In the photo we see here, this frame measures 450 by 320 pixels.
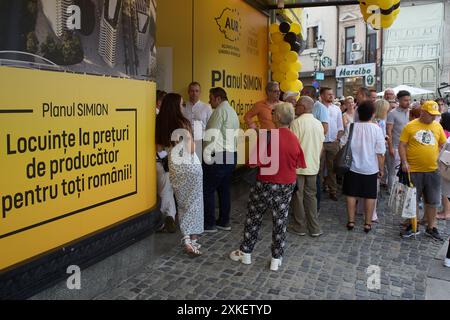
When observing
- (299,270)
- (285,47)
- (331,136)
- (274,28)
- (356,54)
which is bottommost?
(299,270)

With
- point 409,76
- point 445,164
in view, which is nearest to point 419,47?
point 409,76

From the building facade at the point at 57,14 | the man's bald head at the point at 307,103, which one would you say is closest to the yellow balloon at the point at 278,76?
the man's bald head at the point at 307,103

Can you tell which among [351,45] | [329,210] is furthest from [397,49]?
[329,210]

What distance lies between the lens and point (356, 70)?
2894 centimetres

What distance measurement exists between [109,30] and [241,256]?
8.37 ft

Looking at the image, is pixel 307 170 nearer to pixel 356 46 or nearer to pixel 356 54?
pixel 356 54

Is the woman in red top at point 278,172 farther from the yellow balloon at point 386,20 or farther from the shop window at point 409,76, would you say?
the shop window at point 409,76

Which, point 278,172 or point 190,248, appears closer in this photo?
point 278,172

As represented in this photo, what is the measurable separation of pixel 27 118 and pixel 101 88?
32.1 inches

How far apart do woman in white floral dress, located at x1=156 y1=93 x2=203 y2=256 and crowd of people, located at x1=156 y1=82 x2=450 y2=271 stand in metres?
0.01

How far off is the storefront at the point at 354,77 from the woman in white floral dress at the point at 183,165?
2461 centimetres

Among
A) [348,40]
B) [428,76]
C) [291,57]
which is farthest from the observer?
[348,40]

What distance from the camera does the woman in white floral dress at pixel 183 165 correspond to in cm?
437

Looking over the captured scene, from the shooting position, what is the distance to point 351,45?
100 ft
